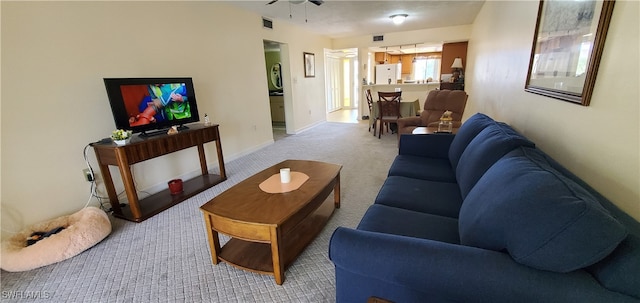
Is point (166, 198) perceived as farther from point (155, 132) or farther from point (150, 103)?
point (150, 103)

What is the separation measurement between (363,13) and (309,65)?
190cm

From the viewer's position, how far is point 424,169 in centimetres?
207

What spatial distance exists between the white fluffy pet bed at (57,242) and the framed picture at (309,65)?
15.4 feet

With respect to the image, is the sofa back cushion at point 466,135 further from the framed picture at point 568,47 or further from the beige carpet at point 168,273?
the beige carpet at point 168,273

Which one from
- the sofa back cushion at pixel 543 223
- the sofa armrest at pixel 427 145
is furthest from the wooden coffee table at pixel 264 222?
the sofa back cushion at pixel 543 223

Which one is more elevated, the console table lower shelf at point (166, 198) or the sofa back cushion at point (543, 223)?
the sofa back cushion at point (543, 223)

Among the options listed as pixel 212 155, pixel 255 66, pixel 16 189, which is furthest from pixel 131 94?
pixel 255 66

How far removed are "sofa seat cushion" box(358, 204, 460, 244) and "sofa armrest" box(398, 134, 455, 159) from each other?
3.63 feet

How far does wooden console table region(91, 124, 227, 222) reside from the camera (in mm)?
2193

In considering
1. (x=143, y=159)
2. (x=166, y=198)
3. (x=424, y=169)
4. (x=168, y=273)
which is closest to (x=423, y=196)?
(x=424, y=169)

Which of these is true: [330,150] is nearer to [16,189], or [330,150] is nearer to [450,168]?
[450,168]

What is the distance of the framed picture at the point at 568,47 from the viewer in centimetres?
111

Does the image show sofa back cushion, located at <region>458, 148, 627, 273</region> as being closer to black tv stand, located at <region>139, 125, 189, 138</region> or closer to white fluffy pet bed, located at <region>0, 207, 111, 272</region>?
white fluffy pet bed, located at <region>0, 207, 111, 272</region>

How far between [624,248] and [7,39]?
11.4ft
